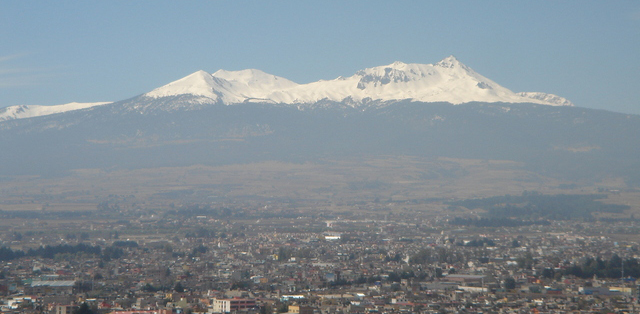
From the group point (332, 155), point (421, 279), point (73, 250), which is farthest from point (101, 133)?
point (421, 279)

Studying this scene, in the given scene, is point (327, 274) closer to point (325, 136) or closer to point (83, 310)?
point (83, 310)

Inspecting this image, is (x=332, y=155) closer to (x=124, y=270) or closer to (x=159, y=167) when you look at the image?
(x=159, y=167)

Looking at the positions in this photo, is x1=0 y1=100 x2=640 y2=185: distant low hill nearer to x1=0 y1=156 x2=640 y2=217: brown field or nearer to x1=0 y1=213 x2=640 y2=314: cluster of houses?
x1=0 y1=156 x2=640 y2=217: brown field

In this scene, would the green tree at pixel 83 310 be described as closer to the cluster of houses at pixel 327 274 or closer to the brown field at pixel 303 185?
the cluster of houses at pixel 327 274

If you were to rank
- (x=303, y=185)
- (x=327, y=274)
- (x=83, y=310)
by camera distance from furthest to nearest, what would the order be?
(x=303, y=185), (x=327, y=274), (x=83, y=310)

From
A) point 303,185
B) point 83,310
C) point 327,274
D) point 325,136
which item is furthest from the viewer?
point 325,136

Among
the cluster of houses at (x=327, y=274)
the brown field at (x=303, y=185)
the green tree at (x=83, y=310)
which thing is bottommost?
the cluster of houses at (x=327, y=274)

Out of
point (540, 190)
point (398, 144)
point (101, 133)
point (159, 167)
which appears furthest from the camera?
point (101, 133)

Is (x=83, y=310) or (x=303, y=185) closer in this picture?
(x=83, y=310)

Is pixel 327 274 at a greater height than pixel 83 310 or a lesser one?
lesser

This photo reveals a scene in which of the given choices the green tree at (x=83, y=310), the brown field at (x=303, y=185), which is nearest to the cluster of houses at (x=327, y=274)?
the green tree at (x=83, y=310)

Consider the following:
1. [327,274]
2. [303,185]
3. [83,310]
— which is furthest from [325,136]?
[83,310]
